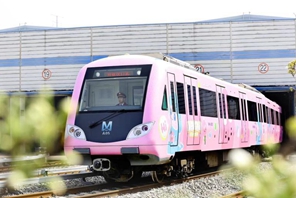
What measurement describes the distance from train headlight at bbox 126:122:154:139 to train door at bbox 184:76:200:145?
5.23ft

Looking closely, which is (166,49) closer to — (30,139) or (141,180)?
(141,180)

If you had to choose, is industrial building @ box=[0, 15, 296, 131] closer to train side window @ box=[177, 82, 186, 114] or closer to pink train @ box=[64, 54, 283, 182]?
pink train @ box=[64, 54, 283, 182]

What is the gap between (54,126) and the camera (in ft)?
3.76

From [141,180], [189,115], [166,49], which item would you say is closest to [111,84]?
[189,115]

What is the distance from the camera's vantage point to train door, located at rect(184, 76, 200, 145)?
35.7ft

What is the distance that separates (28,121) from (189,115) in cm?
989

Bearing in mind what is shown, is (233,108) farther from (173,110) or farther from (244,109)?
(173,110)

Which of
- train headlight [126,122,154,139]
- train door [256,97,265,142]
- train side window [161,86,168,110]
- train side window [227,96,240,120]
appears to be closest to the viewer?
train headlight [126,122,154,139]

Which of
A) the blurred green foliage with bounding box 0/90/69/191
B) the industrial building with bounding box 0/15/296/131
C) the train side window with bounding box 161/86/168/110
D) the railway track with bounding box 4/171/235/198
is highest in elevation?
the industrial building with bounding box 0/15/296/131

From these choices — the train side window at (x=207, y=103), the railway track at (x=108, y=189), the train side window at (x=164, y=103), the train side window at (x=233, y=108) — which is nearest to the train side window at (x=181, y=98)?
the train side window at (x=164, y=103)

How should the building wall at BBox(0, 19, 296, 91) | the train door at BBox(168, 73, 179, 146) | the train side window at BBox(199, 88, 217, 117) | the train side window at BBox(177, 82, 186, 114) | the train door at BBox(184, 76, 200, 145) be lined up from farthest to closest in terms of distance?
the building wall at BBox(0, 19, 296, 91)
the train side window at BBox(199, 88, 217, 117)
the train door at BBox(184, 76, 200, 145)
the train side window at BBox(177, 82, 186, 114)
the train door at BBox(168, 73, 179, 146)

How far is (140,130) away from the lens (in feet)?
31.1

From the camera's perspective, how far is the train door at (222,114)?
13.1 m

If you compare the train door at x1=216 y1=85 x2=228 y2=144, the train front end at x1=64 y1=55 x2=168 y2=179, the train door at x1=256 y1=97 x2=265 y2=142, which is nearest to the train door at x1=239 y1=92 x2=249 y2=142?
the train door at x1=216 y1=85 x2=228 y2=144
